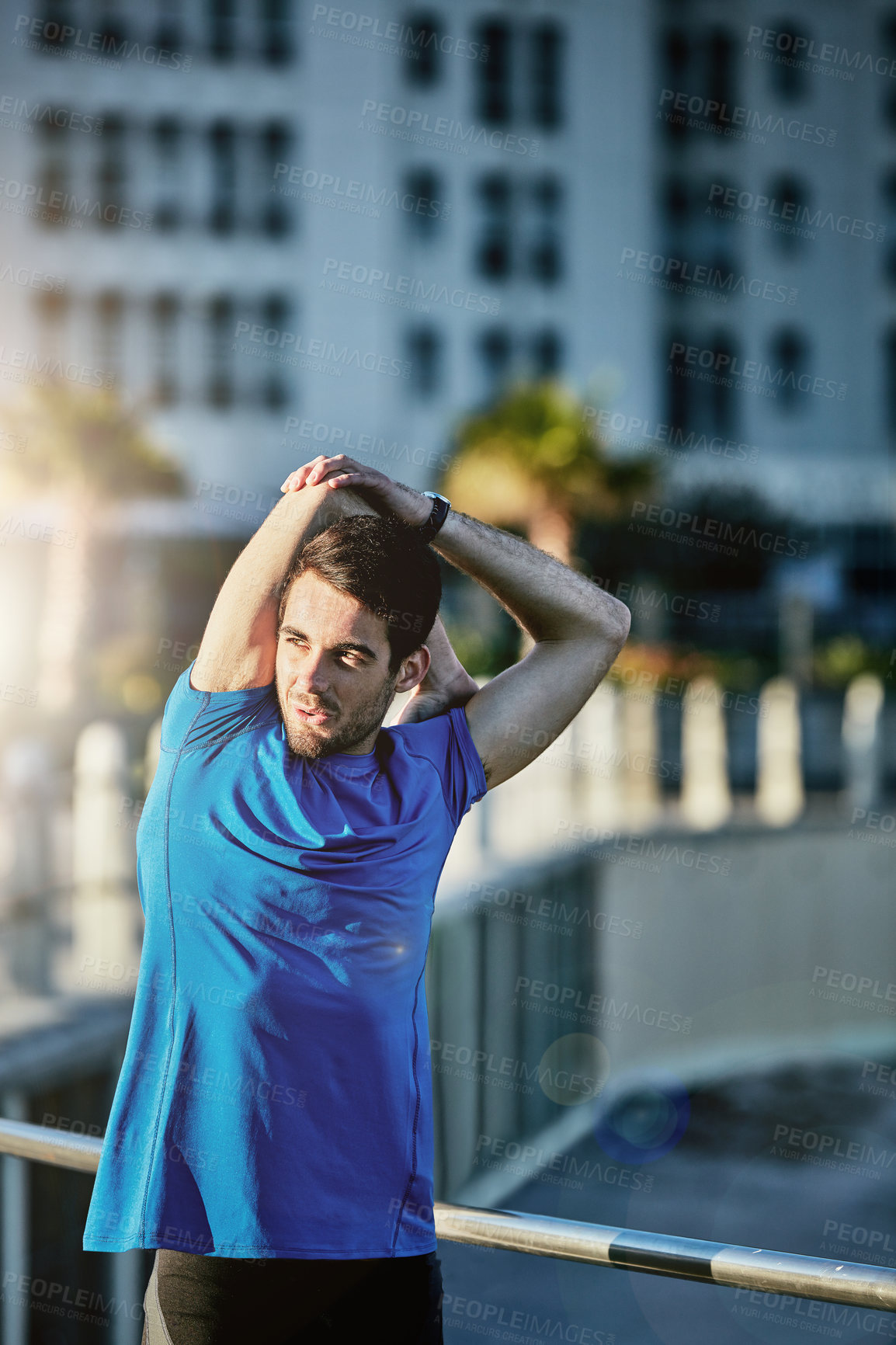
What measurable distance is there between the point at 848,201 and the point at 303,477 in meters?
33.9

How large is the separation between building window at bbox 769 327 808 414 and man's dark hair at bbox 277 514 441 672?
32.2 m

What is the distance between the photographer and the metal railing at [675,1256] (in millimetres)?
1609

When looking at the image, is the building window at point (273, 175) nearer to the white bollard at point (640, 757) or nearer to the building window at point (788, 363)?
the building window at point (788, 363)

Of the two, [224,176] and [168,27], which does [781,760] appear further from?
[168,27]

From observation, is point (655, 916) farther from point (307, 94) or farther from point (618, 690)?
point (307, 94)

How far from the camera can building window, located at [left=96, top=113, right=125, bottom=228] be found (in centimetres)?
2962

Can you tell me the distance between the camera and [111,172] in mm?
29953

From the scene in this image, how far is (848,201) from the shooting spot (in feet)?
105
